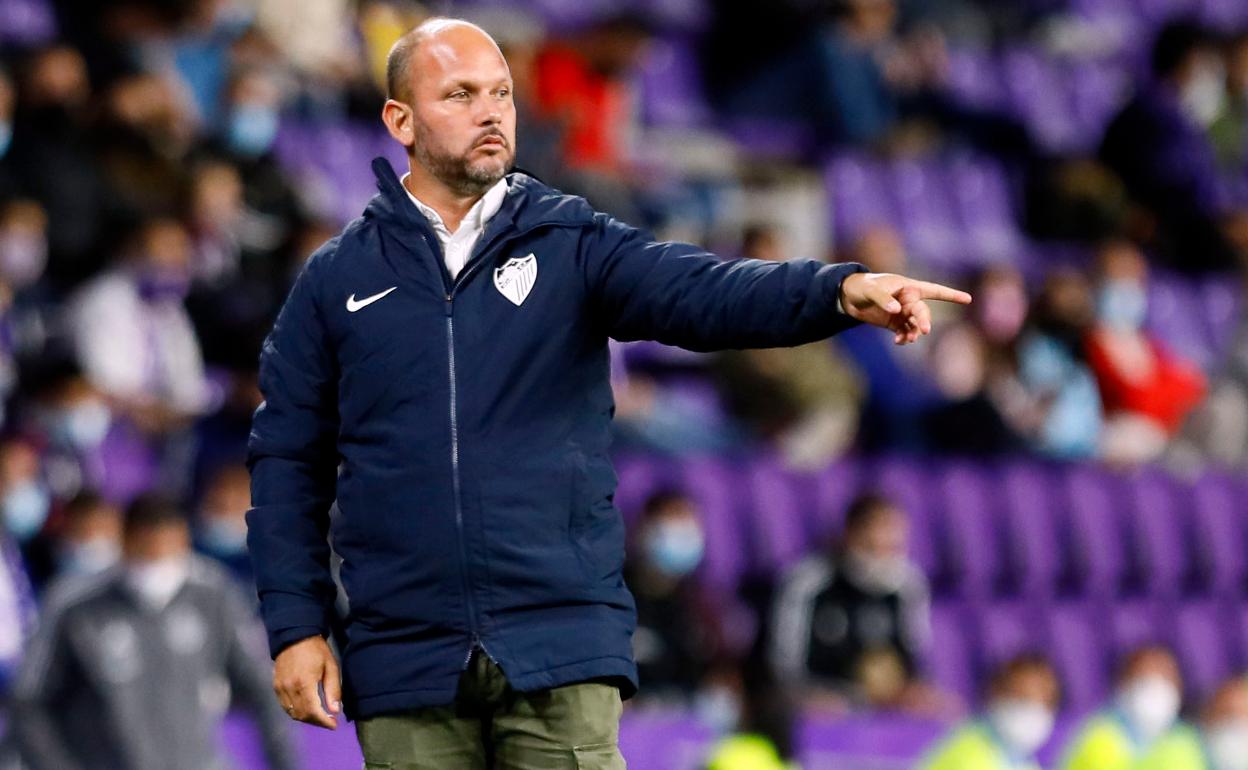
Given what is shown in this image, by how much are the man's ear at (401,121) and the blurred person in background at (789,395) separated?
620cm

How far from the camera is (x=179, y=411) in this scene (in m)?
8.48

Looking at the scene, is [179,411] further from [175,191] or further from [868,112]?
[868,112]

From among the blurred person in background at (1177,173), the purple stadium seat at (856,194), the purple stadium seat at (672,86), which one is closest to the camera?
the purple stadium seat at (856,194)

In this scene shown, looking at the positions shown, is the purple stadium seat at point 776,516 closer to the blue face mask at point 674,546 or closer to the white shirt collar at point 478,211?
the blue face mask at point 674,546

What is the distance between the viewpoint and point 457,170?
12.0 feet

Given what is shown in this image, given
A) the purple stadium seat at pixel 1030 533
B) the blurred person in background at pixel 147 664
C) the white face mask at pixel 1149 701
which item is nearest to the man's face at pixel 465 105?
the blurred person in background at pixel 147 664

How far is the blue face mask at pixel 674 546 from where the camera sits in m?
8.68

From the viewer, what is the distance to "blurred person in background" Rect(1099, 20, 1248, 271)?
1308cm

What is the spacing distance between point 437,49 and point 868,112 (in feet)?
29.6

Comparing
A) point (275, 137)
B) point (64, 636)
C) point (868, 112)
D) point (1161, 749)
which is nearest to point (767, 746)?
point (1161, 749)

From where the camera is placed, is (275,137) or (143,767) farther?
(275,137)

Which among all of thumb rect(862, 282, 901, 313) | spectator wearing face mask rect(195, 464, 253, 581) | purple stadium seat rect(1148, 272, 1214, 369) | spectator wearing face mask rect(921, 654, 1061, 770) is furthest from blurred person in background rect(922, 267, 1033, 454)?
thumb rect(862, 282, 901, 313)

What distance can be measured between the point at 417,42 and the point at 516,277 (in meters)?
0.42

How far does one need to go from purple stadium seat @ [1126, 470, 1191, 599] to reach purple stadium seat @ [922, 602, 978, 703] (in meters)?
1.29
